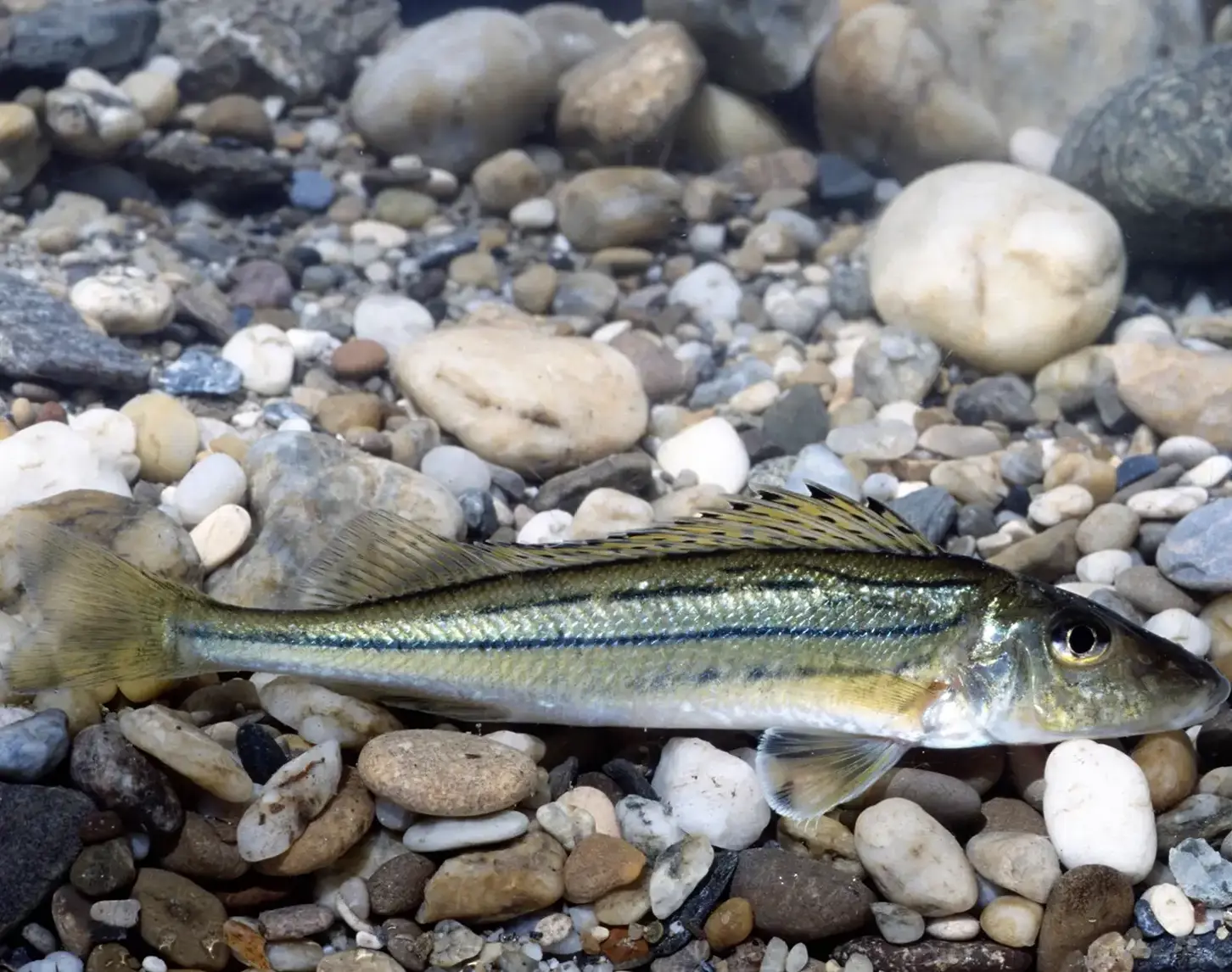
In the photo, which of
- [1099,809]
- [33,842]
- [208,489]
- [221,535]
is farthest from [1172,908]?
[208,489]

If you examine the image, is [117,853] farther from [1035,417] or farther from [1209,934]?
[1035,417]

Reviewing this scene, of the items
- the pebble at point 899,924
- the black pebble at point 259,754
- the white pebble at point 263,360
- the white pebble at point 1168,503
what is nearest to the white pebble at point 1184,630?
the white pebble at point 1168,503

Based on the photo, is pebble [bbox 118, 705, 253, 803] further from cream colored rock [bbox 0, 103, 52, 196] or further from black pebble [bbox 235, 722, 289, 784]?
cream colored rock [bbox 0, 103, 52, 196]

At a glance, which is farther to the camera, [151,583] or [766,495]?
[766,495]

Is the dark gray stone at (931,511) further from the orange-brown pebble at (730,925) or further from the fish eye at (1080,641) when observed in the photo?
the orange-brown pebble at (730,925)

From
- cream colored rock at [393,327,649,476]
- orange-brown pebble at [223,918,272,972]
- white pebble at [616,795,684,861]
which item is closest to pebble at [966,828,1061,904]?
white pebble at [616,795,684,861]

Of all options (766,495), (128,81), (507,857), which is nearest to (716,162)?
(128,81)
